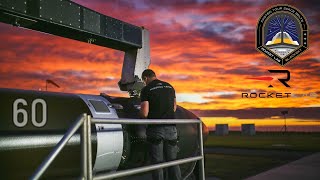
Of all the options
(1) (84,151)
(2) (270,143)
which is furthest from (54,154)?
(2) (270,143)

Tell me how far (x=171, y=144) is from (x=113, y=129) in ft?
3.87

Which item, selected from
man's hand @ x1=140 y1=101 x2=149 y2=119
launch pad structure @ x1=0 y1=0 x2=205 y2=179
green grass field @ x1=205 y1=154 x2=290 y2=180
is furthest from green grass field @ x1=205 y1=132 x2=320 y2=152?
man's hand @ x1=140 y1=101 x2=149 y2=119

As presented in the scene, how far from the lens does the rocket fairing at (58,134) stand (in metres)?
6.48

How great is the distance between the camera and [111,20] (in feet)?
34.2

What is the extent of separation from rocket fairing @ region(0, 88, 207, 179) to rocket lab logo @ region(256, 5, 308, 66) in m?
13.0

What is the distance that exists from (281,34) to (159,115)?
1492 cm

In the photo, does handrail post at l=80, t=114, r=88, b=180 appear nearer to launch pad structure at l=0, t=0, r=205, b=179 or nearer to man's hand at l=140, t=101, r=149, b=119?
launch pad structure at l=0, t=0, r=205, b=179

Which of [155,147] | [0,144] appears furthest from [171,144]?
[0,144]

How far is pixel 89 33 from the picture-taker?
31.4 ft

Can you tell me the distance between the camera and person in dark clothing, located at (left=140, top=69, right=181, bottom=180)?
8367 mm

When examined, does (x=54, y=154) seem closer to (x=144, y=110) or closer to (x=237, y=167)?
(x=144, y=110)

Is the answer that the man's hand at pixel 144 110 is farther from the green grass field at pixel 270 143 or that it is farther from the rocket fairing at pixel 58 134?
the green grass field at pixel 270 143

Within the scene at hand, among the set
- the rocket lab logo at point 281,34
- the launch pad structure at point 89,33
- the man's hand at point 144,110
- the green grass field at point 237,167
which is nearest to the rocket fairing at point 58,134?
the man's hand at point 144,110

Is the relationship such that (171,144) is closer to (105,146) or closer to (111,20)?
(105,146)
